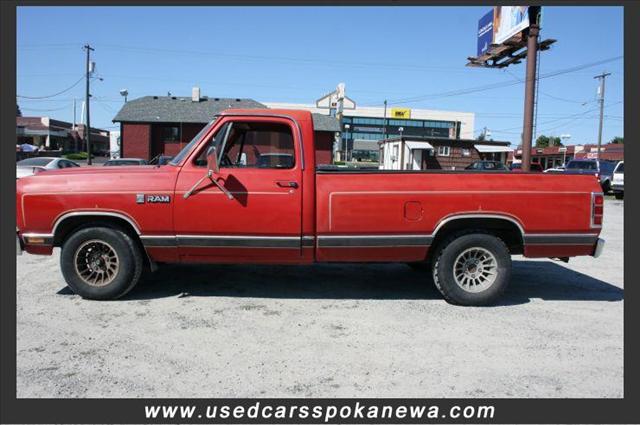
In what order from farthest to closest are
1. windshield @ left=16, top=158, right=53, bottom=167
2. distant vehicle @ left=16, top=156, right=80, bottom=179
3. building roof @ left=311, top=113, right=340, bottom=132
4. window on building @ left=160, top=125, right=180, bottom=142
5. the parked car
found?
building roof @ left=311, top=113, right=340, bottom=132, window on building @ left=160, top=125, right=180, bottom=142, the parked car, windshield @ left=16, top=158, right=53, bottom=167, distant vehicle @ left=16, top=156, right=80, bottom=179

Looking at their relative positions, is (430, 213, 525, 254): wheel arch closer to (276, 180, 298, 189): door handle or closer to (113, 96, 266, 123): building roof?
(276, 180, 298, 189): door handle

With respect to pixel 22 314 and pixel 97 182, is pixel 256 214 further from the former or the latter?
pixel 22 314

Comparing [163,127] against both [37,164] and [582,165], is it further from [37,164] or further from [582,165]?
[582,165]

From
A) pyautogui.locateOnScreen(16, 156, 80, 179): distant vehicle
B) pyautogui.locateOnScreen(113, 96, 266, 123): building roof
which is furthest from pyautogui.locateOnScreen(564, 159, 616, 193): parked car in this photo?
pyautogui.locateOnScreen(16, 156, 80, 179): distant vehicle

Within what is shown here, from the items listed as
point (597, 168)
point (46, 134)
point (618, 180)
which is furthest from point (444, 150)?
point (46, 134)

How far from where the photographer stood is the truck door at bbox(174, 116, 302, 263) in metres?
5.12

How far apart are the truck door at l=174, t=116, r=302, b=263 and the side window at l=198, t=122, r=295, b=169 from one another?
2 centimetres

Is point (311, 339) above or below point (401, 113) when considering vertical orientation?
below

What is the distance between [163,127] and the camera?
3828cm

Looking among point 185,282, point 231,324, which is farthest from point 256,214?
point 185,282

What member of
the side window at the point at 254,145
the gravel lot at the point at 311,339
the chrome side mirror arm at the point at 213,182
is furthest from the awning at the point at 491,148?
the chrome side mirror arm at the point at 213,182

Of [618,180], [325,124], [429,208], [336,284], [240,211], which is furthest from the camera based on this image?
[325,124]

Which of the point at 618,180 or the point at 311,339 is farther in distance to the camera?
the point at 618,180

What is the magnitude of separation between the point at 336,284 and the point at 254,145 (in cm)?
206
